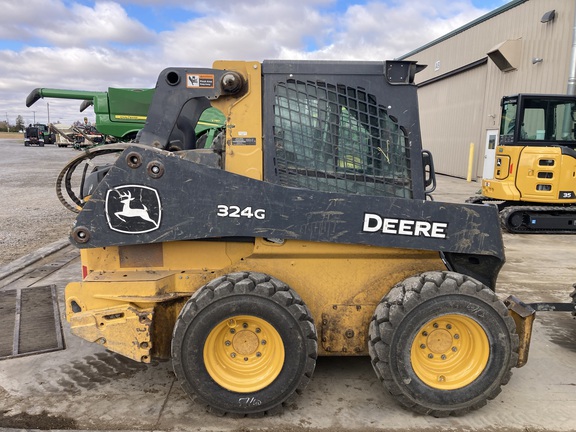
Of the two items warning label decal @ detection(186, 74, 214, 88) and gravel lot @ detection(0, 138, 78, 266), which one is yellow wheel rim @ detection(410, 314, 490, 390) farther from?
gravel lot @ detection(0, 138, 78, 266)

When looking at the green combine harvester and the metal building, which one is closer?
the green combine harvester

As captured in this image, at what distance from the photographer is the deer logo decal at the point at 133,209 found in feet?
10.4

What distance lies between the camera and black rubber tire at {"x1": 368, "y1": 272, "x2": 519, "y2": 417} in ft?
10.5

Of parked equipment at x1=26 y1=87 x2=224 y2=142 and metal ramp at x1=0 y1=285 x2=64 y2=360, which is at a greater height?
parked equipment at x1=26 y1=87 x2=224 y2=142

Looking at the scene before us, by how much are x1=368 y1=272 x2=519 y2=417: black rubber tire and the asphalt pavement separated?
0.17 m

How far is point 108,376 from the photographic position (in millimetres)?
3893

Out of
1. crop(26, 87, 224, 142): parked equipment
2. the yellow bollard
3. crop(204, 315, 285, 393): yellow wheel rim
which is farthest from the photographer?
the yellow bollard

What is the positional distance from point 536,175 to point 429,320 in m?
7.94

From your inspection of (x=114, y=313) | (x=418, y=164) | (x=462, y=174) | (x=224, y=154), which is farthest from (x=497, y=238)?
(x=462, y=174)

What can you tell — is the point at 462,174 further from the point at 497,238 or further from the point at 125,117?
the point at 497,238

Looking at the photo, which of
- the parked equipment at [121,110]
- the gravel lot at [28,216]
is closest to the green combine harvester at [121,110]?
the parked equipment at [121,110]

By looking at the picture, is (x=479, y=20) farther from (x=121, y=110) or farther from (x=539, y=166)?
(x=121, y=110)

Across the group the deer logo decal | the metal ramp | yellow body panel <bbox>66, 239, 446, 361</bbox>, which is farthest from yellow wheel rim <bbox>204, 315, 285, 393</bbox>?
the metal ramp

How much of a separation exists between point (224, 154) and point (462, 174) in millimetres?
20493
